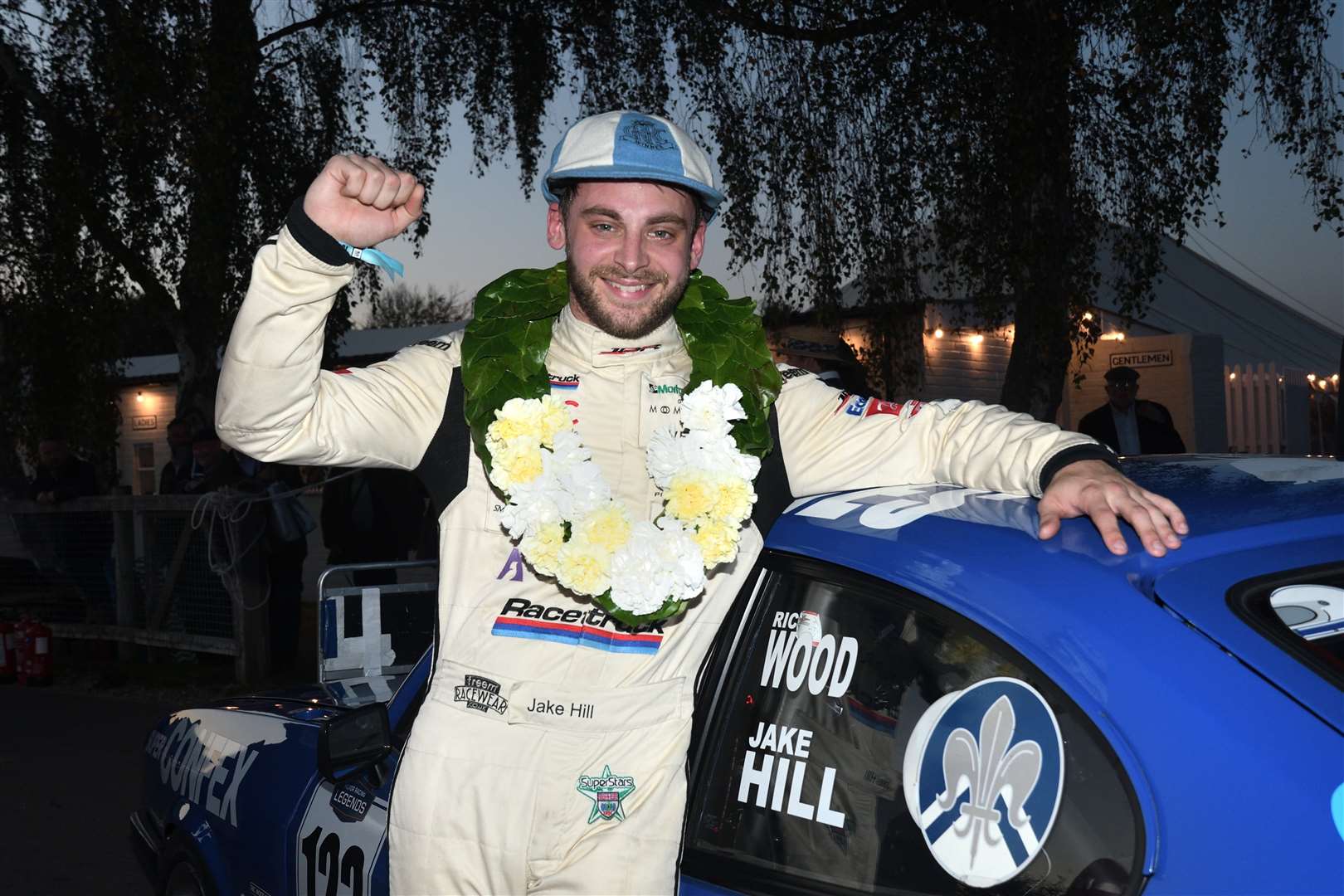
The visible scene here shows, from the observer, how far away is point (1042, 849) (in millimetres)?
1592

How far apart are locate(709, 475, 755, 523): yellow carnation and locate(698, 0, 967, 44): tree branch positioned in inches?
281

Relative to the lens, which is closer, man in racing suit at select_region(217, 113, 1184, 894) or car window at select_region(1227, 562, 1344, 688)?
car window at select_region(1227, 562, 1344, 688)

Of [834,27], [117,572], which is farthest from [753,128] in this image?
[117,572]

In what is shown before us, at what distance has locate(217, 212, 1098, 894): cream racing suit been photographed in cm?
→ 216

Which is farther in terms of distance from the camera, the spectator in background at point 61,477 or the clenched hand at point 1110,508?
the spectator in background at point 61,477

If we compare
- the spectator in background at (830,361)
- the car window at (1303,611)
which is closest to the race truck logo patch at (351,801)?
the car window at (1303,611)

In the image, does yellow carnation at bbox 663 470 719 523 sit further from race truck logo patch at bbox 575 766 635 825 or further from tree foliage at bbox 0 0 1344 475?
tree foliage at bbox 0 0 1344 475

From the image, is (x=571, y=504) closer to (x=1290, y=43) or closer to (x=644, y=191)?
(x=644, y=191)

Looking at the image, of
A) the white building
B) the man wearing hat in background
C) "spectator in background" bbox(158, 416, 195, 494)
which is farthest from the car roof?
the white building

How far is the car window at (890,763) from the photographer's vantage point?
1578mm

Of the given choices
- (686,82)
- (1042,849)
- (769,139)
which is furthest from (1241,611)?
(686,82)

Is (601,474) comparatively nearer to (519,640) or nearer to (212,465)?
(519,640)

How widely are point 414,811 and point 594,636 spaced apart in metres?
0.44

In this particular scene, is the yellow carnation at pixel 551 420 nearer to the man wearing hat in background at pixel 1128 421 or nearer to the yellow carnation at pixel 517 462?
the yellow carnation at pixel 517 462
